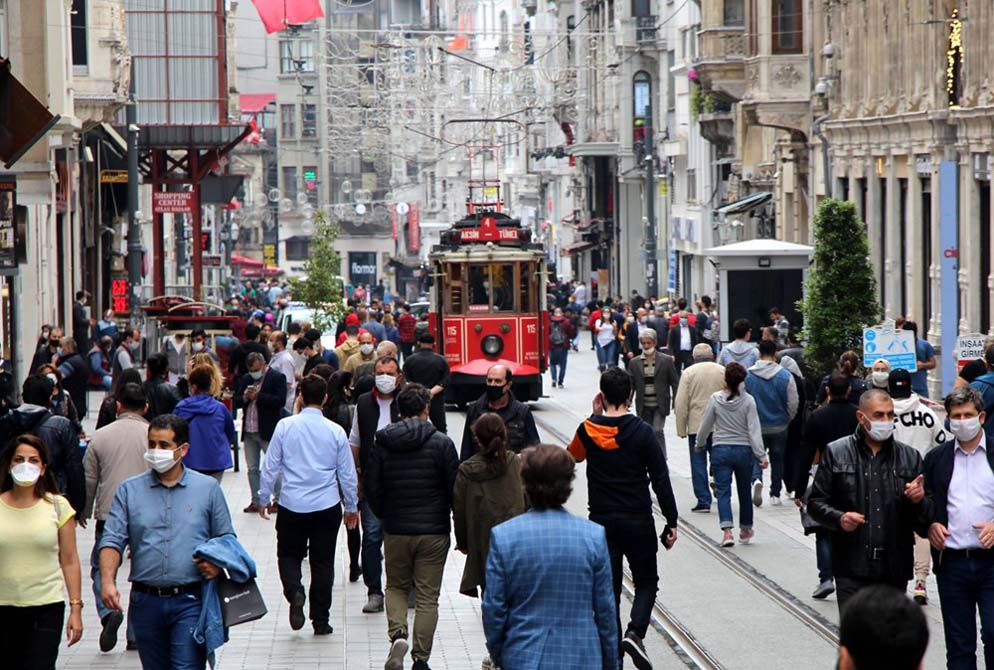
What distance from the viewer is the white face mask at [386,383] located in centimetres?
1341

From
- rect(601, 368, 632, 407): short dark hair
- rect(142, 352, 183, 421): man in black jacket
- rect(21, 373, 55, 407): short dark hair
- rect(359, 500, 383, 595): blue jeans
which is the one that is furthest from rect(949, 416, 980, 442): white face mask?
rect(142, 352, 183, 421): man in black jacket

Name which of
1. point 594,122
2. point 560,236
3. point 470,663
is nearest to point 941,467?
point 470,663

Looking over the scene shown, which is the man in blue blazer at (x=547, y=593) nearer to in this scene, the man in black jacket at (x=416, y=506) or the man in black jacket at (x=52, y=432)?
the man in black jacket at (x=416, y=506)

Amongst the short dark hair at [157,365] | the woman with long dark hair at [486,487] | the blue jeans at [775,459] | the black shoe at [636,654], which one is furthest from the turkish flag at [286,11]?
the black shoe at [636,654]

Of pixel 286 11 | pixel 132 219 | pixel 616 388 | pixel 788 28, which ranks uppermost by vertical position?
pixel 286 11

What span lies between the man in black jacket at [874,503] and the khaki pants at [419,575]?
2278mm

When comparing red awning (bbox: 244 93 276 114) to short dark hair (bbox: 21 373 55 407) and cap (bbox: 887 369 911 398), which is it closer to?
cap (bbox: 887 369 911 398)

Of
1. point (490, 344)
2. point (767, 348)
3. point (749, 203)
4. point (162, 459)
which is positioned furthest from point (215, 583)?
point (749, 203)

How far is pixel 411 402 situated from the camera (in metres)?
11.4

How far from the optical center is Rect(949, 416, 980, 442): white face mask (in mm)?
9836

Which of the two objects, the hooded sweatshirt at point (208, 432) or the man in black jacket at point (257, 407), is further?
the man in black jacket at point (257, 407)

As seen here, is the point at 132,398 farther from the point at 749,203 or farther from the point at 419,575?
the point at 749,203

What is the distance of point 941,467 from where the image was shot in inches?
393

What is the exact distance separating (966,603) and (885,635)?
504 cm
